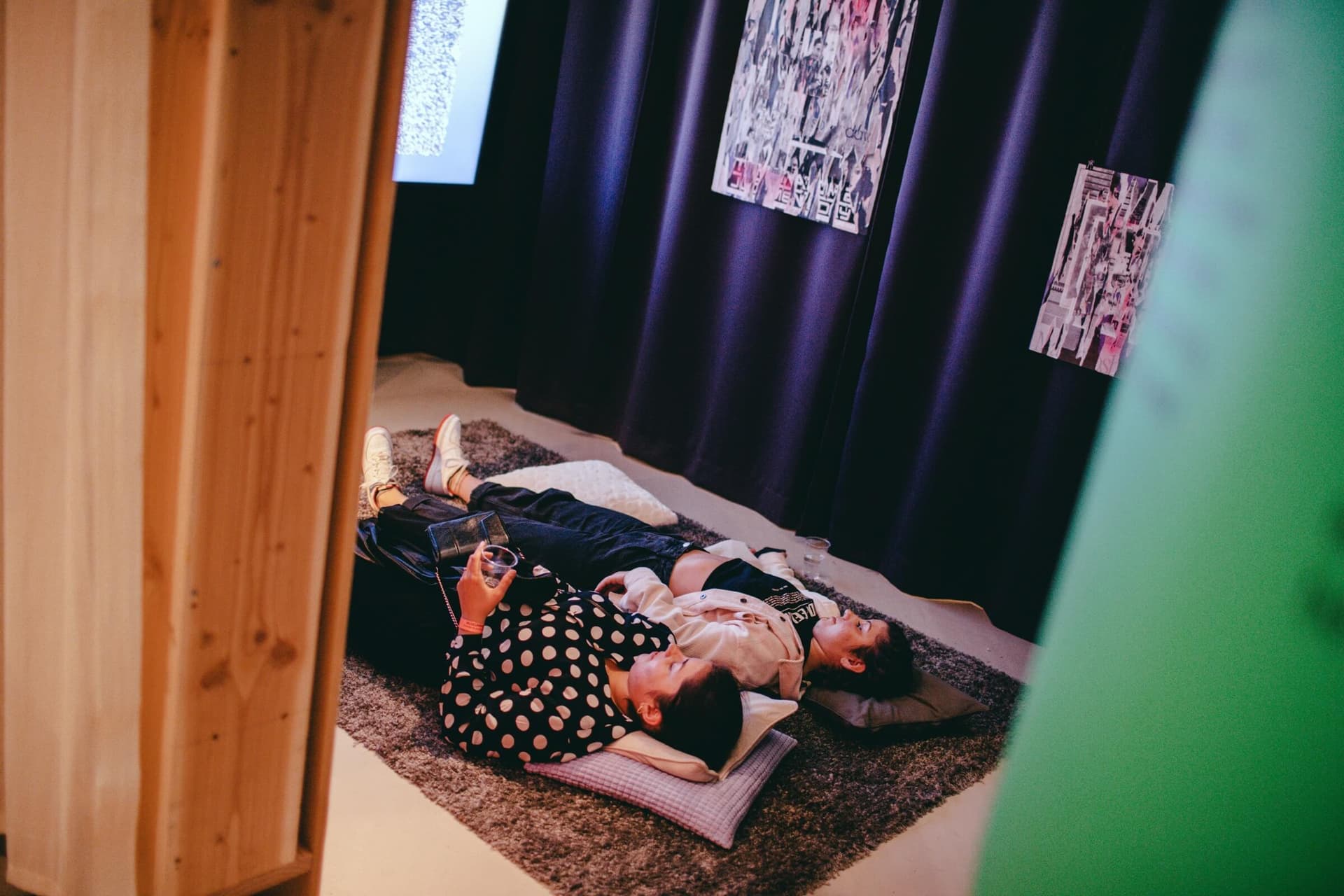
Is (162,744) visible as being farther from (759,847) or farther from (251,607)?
(759,847)

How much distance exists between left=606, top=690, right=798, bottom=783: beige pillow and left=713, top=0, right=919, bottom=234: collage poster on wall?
64.8 inches

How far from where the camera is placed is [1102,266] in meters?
2.92

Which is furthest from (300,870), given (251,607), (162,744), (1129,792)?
(1129,792)

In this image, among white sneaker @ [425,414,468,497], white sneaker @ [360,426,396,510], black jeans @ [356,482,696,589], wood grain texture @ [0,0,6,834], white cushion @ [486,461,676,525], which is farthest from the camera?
white cushion @ [486,461,676,525]

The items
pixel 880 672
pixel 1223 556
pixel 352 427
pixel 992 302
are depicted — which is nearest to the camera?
pixel 1223 556

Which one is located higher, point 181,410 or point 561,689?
point 181,410

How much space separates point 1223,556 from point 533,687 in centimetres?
167

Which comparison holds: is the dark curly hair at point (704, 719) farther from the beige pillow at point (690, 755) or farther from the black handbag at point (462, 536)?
the black handbag at point (462, 536)

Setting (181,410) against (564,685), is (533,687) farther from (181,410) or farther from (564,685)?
(181,410)

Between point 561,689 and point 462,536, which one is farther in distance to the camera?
point 462,536

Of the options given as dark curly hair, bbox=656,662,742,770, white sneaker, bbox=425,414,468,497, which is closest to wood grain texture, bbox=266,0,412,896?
dark curly hair, bbox=656,662,742,770

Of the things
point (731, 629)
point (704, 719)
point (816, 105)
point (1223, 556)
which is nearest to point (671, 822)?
point (704, 719)

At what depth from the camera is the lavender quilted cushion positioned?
80.0 inches

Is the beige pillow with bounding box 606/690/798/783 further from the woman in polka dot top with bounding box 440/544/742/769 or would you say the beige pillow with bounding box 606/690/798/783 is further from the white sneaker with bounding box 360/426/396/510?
the white sneaker with bounding box 360/426/396/510
